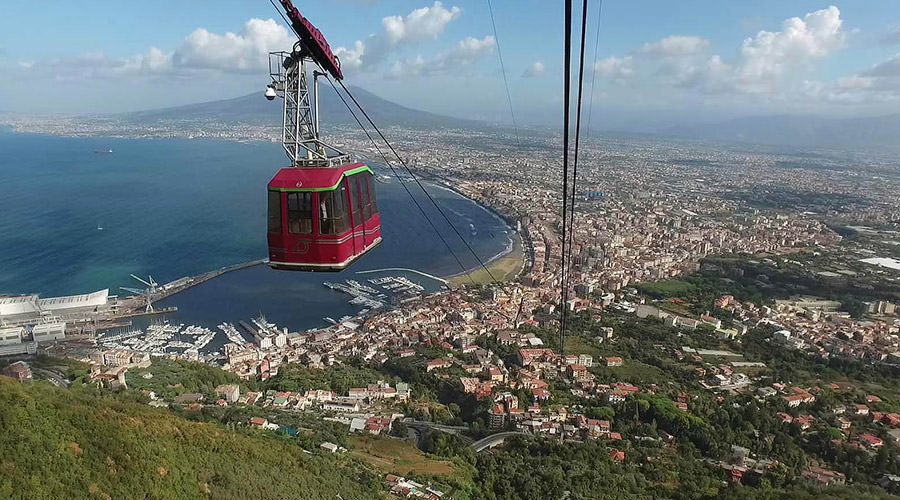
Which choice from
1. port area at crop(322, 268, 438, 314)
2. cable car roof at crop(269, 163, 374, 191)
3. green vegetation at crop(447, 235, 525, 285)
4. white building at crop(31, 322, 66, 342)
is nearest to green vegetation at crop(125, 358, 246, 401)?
white building at crop(31, 322, 66, 342)

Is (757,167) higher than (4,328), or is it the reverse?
(757,167)

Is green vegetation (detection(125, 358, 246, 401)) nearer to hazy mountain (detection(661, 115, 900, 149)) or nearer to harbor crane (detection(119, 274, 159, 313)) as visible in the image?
harbor crane (detection(119, 274, 159, 313))

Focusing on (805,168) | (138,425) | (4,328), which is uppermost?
(805,168)

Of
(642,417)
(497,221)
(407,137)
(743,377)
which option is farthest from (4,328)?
(407,137)

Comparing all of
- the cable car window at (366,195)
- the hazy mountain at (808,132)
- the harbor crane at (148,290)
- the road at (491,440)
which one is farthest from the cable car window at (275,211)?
the hazy mountain at (808,132)

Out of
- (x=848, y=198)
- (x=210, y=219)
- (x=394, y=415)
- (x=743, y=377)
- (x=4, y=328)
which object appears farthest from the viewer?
(x=848, y=198)

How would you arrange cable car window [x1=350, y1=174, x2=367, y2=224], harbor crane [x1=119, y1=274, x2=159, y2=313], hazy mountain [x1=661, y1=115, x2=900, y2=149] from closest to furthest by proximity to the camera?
cable car window [x1=350, y1=174, x2=367, y2=224]
harbor crane [x1=119, y1=274, x2=159, y2=313]
hazy mountain [x1=661, y1=115, x2=900, y2=149]

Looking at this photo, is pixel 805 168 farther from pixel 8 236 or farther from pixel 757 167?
pixel 8 236
